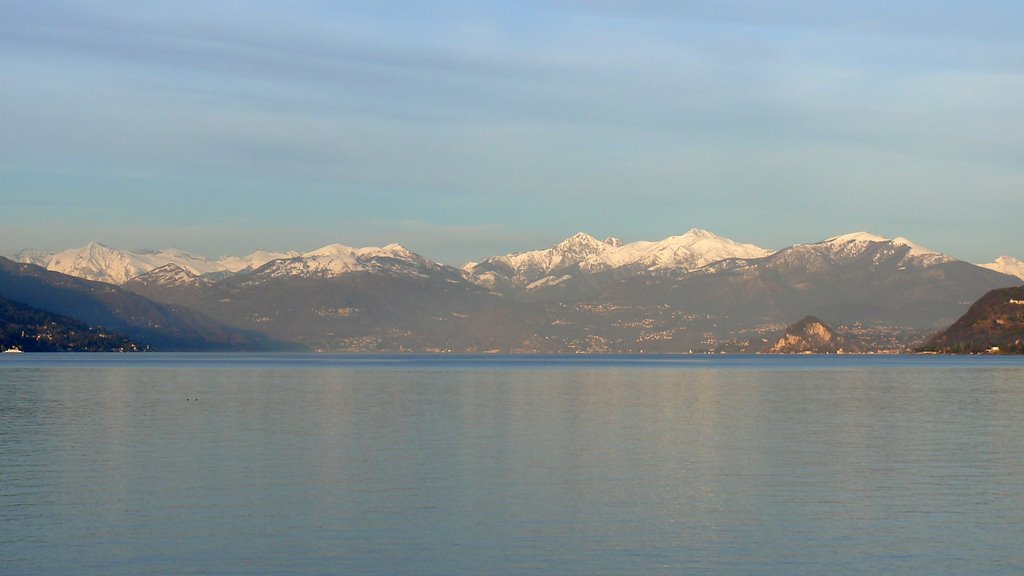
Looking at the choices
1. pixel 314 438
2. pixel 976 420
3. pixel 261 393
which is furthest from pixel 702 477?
pixel 261 393

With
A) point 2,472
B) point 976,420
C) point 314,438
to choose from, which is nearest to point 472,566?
point 2,472

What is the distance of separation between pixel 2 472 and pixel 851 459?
4689 centimetres

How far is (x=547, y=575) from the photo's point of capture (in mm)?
39375

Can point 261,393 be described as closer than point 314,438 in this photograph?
No

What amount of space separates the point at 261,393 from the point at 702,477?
316 feet

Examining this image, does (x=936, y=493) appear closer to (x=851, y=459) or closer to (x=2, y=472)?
(x=851, y=459)

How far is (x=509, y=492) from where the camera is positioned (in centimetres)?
5678

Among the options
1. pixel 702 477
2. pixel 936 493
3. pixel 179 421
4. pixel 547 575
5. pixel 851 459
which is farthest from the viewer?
pixel 179 421

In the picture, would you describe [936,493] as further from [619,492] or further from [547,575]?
[547,575]

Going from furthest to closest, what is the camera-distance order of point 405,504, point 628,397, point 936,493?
1. point 628,397
2. point 936,493
3. point 405,504

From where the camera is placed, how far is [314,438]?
82.9 metres

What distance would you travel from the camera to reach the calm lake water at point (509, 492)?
1661 inches

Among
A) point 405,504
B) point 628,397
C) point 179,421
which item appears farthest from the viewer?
point 628,397

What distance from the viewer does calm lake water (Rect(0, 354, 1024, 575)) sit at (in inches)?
1661
